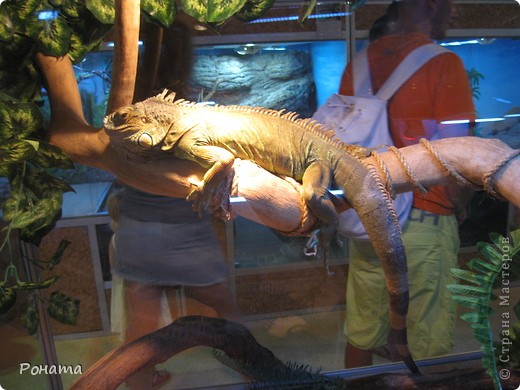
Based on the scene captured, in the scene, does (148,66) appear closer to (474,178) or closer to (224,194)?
(224,194)

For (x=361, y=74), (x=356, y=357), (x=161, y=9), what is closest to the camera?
(x=161, y=9)

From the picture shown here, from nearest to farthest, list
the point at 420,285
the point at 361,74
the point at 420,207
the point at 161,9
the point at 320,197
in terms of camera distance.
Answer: the point at 320,197, the point at 161,9, the point at 361,74, the point at 420,207, the point at 420,285

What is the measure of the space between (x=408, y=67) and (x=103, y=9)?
1.10 metres

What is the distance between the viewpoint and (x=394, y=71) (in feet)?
5.81

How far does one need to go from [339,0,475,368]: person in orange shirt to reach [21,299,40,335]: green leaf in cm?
130

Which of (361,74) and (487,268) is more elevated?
(361,74)

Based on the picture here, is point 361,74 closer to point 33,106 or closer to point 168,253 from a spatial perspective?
point 168,253

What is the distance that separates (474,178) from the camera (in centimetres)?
149

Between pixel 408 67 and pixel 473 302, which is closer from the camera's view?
pixel 473 302

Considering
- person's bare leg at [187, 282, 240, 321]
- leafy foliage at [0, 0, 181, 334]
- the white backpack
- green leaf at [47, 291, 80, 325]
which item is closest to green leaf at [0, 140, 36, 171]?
leafy foliage at [0, 0, 181, 334]

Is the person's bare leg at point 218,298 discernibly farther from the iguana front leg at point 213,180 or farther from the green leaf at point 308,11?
the green leaf at point 308,11

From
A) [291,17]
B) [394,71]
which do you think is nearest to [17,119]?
[291,17]

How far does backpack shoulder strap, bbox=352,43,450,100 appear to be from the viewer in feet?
5.67

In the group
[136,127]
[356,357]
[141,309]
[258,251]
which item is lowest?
[356,357]
